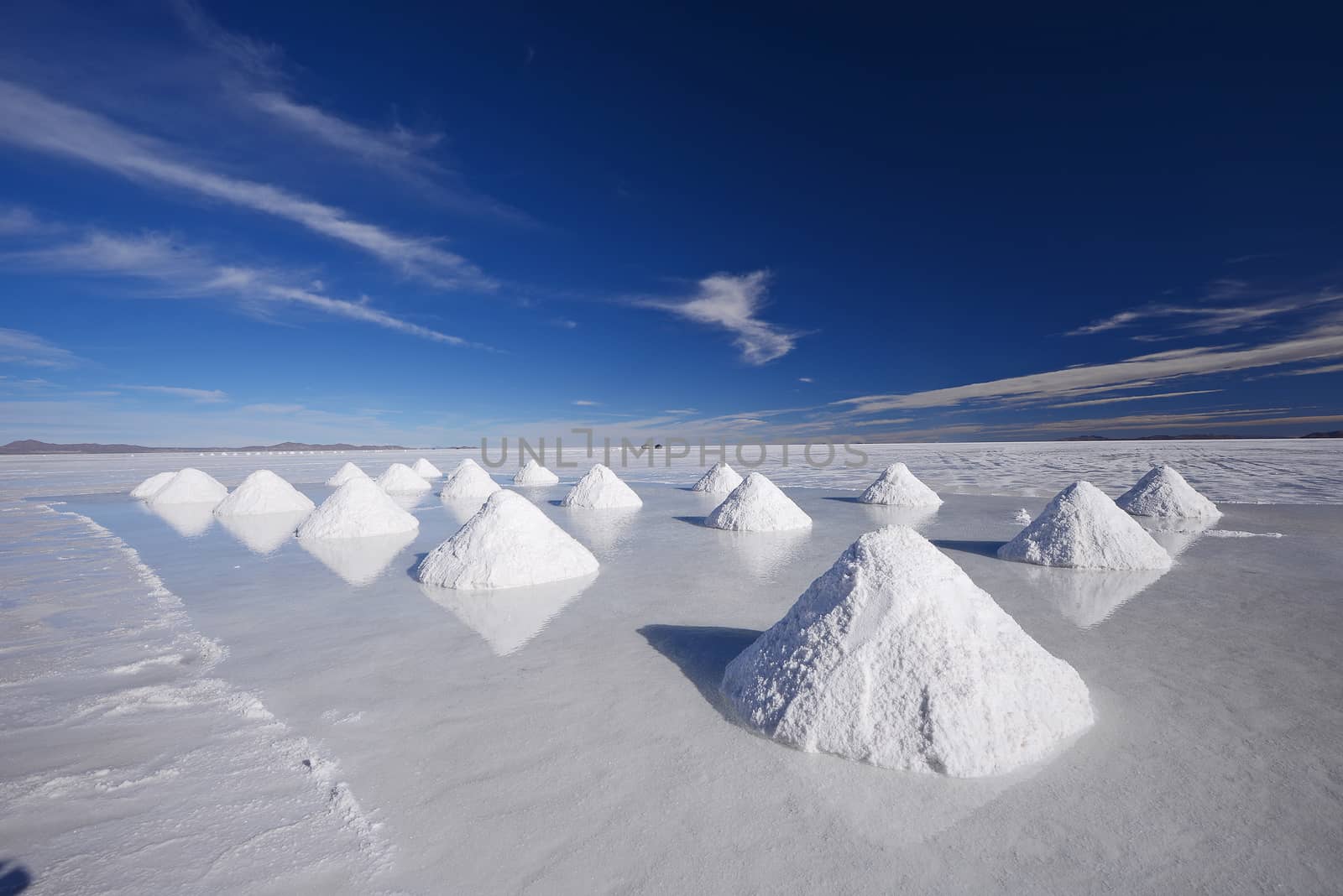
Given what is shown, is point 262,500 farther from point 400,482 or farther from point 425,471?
point 425,471

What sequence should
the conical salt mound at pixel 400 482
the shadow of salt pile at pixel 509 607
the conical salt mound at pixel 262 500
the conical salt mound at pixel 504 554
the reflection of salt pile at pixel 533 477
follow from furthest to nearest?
the reflection of salt pile at pixel 533 477
the conical salt mound at pixel 400 482
the conical salt mound at pixel 262 500
the conical salt mound at pixel 504 554
the shadow of salt pile at pixel 509 607

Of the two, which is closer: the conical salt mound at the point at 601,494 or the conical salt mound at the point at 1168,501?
the conical salt mound at the point at 1168,501

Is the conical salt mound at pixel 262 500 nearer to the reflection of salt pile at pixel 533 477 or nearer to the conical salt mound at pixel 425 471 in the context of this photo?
the reflection of salt pile at pixel 533 477

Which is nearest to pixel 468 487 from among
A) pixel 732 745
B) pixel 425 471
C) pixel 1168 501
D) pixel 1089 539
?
pixel 425 471

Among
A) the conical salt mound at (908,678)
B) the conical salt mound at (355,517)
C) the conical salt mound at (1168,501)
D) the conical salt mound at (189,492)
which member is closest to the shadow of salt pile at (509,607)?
the conical salt mound at (908,678)

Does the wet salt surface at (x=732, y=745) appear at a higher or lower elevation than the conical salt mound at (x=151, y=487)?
lower

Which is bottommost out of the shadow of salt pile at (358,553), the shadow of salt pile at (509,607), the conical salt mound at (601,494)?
the shadow of salt pile at (509,607)

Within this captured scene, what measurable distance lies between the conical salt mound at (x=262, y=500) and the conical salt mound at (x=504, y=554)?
853cm

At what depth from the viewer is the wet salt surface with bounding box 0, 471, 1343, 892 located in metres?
2.23

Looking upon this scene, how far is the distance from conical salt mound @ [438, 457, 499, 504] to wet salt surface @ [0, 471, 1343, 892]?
9.86 metres

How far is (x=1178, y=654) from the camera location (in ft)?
14.2

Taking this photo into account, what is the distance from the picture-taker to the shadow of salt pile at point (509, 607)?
4.89 meters

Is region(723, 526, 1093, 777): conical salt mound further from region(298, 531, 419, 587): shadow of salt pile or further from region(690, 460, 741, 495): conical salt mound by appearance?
region(690, 460, 741, 495): conical salt mound

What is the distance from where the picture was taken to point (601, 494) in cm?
1417
